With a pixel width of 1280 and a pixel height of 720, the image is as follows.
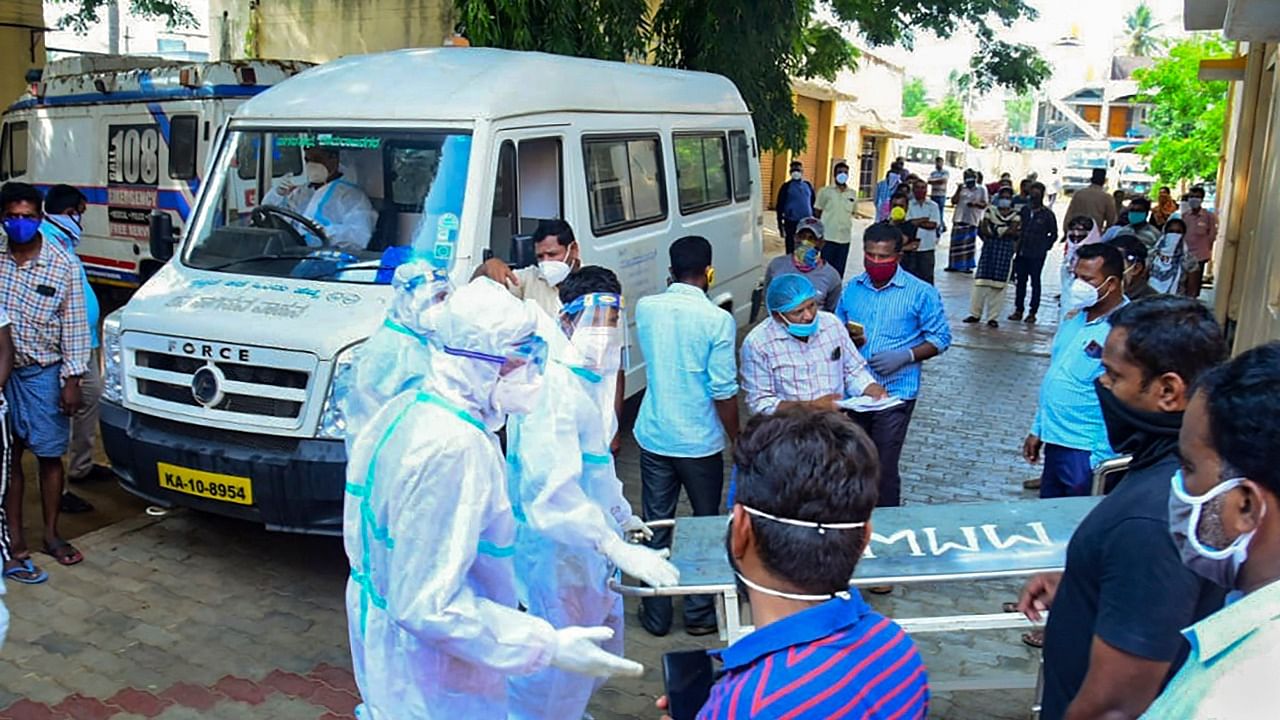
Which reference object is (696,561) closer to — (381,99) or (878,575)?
(878,575)

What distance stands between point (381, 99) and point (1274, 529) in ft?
16.5

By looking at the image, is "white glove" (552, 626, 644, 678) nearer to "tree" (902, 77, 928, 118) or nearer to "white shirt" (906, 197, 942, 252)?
"white shirt" (906, 197, 942, 252)

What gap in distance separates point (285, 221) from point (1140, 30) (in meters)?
96.6

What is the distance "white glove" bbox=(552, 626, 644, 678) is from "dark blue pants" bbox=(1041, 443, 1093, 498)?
2705mm

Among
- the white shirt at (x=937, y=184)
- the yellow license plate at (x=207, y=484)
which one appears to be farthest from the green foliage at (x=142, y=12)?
the yellow license plate at (x=207, y=484)

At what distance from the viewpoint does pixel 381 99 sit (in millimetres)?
5629

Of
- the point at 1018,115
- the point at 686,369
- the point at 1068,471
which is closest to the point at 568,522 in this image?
the point at 686,369

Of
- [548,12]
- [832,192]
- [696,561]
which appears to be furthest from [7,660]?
[832,192]

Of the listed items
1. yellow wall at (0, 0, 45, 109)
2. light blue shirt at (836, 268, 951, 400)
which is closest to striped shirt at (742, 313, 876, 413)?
light blue shirt at (836, 268, 951, 400)

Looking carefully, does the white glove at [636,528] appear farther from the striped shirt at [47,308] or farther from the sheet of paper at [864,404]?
the striped shirt at [47,308]

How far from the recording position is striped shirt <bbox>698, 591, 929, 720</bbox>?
155 cm

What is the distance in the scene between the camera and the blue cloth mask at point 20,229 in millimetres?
4938

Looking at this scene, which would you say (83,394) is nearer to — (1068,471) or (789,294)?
(789,294)

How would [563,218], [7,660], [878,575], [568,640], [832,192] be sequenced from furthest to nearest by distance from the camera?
[832,192]
[563,218]
[7,660]
[878,575]
[568,640]
